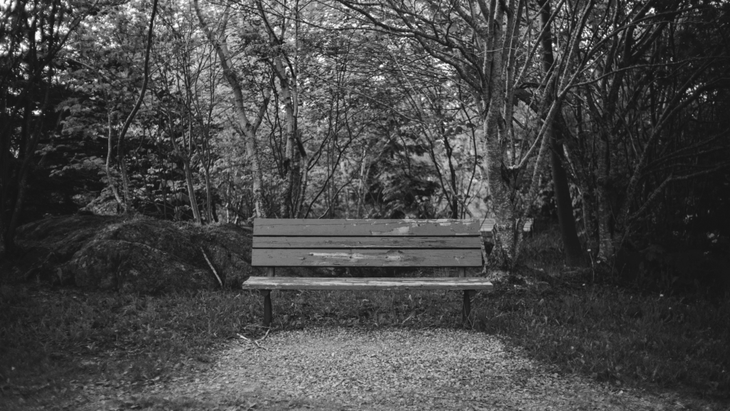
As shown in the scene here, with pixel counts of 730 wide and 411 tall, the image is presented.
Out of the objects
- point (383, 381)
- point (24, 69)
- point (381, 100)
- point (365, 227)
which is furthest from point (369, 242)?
point (24, 69)

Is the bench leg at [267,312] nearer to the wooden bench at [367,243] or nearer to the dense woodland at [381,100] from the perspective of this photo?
the wooden bench at [367,243]

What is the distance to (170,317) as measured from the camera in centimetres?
519

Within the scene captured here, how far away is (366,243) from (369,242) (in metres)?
0.03

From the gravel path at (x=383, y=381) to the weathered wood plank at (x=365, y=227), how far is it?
1.08 m

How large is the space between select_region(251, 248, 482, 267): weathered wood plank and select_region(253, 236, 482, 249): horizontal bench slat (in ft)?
0.14

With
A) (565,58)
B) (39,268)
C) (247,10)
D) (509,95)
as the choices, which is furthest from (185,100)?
(565,58)

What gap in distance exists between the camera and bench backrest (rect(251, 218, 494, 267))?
5.57 meters

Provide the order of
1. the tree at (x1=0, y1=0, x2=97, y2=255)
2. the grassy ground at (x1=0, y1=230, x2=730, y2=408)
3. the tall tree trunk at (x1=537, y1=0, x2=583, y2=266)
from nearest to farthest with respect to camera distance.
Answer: the grassy ground at (x1=0, y1=230, x2=730, y2=408), the tree at (x1=0, y1=0, x2=97, y2=255), the tall tree trunk at (x1=537, y1=0, x2=583, y2=266)

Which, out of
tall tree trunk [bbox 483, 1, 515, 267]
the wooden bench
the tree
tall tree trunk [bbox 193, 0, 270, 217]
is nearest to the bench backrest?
the wooden bench

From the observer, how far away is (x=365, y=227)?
18.6ft

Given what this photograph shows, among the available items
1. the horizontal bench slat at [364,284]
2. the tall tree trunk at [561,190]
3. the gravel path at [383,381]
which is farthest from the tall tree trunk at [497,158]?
the gravel path at [383,381]

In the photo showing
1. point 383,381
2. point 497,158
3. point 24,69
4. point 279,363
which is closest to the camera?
point 383,381

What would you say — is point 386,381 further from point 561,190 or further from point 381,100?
point 381,100

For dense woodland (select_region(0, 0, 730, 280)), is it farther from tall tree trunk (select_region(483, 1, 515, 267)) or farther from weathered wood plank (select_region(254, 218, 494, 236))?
weathered wood plank (select_region(254, 218, 494, 236))
